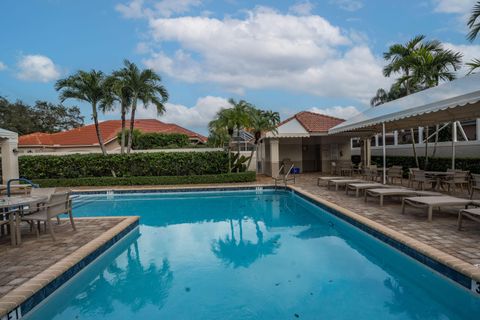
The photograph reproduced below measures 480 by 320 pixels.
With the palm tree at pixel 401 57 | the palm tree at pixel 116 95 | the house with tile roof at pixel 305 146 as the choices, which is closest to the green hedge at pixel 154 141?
the house with tile roof at pixel 305 146

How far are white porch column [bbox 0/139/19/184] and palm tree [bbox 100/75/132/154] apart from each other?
5579mm

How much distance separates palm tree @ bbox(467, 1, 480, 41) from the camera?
439 inches

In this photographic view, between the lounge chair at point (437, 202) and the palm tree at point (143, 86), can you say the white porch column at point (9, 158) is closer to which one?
the palm tree at point (143, 86)

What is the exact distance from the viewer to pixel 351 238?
857 cm

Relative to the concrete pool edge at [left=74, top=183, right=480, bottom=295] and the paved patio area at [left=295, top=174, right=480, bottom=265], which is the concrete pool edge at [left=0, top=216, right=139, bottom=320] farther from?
the paved patio area at [left=295, top=174, right=480, bottom=265]

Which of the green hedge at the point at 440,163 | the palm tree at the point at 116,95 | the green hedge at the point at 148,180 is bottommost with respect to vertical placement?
the green hedge at the point at 148,180

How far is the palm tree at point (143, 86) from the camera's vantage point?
20.4 metres

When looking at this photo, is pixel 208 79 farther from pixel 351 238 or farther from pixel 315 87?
pixel 351 238

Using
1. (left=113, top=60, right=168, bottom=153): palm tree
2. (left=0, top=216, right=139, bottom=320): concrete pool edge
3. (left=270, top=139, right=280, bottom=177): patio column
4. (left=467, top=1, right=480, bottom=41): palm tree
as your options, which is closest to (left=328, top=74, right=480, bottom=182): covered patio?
(left=467, top=1, right=480, bottom=41): palm tree

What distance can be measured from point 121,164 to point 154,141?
12.9 metres

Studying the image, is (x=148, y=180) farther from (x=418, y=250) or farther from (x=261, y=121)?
(x=418, y=250)

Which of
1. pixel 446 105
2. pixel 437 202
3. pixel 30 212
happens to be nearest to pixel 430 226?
pixel 437 202

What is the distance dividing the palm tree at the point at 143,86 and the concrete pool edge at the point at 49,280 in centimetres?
1443

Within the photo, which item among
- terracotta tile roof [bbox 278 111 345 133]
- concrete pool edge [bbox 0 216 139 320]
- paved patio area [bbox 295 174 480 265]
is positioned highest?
terracotta tile roof [bbox 278 111 345 133]
